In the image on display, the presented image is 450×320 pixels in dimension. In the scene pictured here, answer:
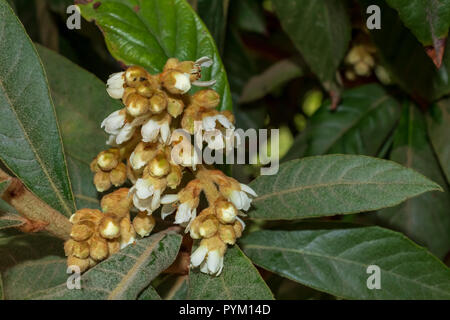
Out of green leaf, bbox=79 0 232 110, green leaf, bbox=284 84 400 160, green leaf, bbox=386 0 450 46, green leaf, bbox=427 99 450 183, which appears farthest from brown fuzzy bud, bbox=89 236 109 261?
green leaf, bbox=427 99 450 183

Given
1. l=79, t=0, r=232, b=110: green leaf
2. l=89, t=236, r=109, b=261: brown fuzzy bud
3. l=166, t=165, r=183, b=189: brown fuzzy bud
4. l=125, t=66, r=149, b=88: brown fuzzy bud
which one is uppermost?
l=79, t=0, r=232, b=110: green leaf

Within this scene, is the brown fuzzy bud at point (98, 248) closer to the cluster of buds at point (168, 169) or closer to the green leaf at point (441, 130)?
the cluster of buds at point (168, 169)

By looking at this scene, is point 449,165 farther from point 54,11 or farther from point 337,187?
point 54,11

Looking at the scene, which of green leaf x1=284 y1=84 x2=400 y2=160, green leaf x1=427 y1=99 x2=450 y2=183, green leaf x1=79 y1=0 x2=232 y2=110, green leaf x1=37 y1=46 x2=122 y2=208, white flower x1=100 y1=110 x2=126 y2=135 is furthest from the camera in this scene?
green leaf x1=284 y1=84 x2=400 y2=160

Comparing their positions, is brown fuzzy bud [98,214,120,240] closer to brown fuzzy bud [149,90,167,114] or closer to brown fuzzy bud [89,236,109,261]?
brown fuzzy bud [89,236,109,261]

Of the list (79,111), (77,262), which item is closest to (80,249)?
(77,262)

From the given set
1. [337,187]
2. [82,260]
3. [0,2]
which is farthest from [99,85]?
[337,187]

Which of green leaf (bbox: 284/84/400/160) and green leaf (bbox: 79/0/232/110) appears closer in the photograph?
green leaf (bbox: 79/0/232/110)
